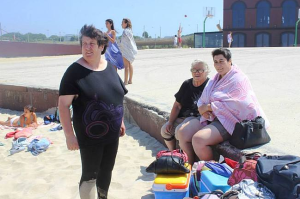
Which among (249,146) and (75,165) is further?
(75,165)

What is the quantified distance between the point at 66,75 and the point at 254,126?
1.89 m

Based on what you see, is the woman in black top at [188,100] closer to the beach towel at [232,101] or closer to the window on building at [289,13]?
the beach towel at [232,101]

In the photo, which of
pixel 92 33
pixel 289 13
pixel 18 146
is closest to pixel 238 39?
pixel 289 13

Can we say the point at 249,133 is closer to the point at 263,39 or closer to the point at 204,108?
the point at 204,108

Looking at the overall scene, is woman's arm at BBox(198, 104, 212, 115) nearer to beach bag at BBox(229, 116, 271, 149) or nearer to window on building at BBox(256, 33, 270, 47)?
beach bag at BBox(229, 116, 271, 149)

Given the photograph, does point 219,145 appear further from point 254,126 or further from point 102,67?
point 102,67

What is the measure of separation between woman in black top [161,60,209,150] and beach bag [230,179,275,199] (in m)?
1.67

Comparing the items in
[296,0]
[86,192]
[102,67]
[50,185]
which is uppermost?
[296,0]

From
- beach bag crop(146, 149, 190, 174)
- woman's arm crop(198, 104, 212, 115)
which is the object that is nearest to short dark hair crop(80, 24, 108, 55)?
beach bag crop(146, 149, 190, 174)

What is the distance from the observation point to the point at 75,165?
4.62 meters

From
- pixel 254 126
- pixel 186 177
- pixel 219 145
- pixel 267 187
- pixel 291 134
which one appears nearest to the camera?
pixel 267 187

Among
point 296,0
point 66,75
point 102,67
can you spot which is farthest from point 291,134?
point 296,0

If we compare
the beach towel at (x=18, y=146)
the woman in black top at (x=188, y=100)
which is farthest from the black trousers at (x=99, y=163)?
the beach towel at (x=18, y=146)

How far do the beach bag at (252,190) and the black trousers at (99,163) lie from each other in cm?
104
